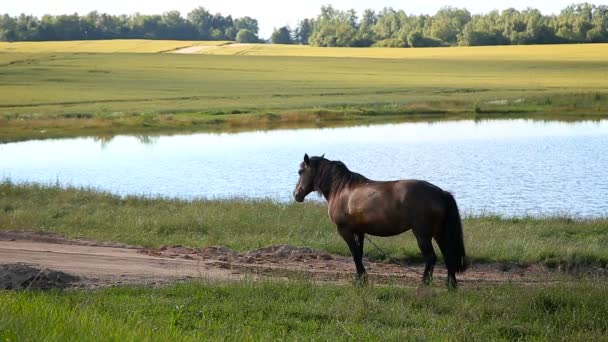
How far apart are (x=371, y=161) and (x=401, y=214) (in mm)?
25289

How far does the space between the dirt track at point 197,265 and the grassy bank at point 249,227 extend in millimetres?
798

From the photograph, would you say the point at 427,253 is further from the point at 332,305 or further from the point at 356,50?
the point at 356,50

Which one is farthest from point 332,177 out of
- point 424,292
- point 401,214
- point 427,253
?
point 424,292

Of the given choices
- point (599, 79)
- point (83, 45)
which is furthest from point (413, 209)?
point (83, 45)

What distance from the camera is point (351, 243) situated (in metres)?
12.9

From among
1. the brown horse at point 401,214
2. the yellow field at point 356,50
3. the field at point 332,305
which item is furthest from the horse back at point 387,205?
the yellow field at point 356,50

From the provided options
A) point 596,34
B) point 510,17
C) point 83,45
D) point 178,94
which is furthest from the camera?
point 510,17

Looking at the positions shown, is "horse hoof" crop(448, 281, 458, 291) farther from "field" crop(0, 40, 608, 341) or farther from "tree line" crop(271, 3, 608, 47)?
"tree line" crop(271, 3, 608, 47)

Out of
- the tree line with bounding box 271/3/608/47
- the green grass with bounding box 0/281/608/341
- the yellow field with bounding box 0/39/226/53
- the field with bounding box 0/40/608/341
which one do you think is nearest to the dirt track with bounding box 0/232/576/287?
the field with bounding box 0/40/608/341

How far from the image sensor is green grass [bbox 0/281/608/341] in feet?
28.3

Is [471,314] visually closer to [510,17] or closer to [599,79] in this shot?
[599,79]

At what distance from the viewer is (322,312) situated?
10.0 metres

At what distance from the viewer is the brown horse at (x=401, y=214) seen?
39.4 ft

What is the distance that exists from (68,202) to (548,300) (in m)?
14.2
